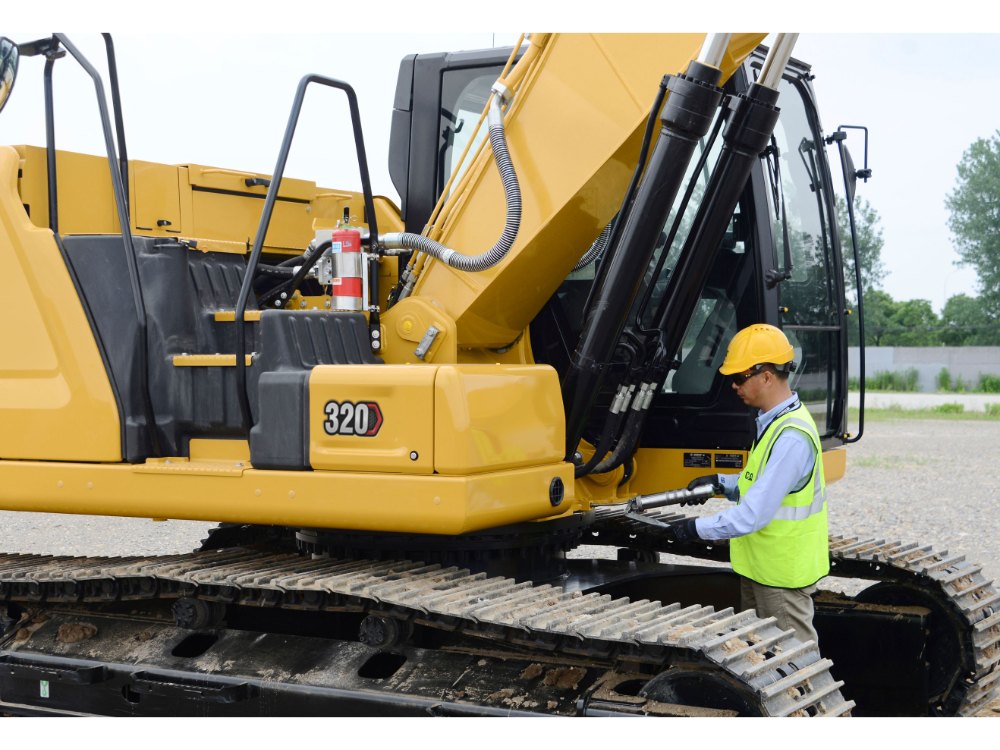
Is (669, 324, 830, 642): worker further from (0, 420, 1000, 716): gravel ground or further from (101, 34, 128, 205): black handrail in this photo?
(101, 34, 128, 205): black handrail

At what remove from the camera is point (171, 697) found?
476 centimetres

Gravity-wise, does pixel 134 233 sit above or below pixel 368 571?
above

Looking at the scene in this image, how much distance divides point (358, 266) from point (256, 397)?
0.67 meters

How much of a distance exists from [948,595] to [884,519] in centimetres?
643

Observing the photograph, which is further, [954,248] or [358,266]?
[954,248]

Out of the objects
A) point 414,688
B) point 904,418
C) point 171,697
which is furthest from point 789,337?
point 904,418

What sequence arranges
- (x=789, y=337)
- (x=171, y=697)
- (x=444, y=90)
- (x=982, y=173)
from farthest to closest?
(x=982, y=173) < (x=444, y=90) < (x=789, y=337) < (x=171, y=697)

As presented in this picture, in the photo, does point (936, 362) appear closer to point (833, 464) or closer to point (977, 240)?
point (977, 240)

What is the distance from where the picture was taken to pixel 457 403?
4.26m

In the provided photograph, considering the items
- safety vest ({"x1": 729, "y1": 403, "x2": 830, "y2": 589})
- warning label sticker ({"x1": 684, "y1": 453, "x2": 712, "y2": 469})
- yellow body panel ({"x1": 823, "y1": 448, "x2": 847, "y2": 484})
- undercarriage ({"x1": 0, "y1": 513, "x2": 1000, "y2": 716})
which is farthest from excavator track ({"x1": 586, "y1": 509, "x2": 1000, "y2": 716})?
safety vest ({"x1": 729, "y1": 403, "x2": 830, "y2": 589})

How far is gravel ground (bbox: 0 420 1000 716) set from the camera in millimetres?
10211

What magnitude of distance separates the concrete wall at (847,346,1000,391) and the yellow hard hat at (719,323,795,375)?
1294 inches

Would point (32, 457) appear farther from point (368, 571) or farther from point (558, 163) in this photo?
point (558, 163)

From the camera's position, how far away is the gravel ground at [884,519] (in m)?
10.2
